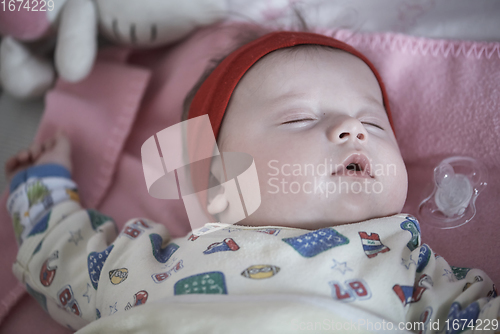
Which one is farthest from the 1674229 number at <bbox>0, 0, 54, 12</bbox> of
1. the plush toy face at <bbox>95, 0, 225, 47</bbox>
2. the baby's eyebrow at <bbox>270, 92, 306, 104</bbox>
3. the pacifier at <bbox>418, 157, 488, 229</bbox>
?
the pacifier at <bbox>418, 157, 488, 229</bbox>

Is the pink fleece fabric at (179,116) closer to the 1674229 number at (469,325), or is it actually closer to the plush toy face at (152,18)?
the plush toy face at (152,18)

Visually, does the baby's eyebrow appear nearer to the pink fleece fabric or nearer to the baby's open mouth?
the baby's open mouth

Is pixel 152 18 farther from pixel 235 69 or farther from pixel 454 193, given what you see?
pixel 454 193

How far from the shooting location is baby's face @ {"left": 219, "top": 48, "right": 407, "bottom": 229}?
0.80 m

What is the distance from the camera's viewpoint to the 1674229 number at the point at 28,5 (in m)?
1.10

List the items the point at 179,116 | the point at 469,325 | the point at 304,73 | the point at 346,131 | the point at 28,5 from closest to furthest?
1. the point at 469,325
2. the point at 346,131
3. the point at 304,73
4. the point at 28,5
5. the point at 179,116

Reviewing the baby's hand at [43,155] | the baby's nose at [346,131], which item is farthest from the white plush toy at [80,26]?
the baby's nose at [346,131]

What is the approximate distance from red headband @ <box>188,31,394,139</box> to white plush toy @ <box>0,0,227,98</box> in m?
0.31

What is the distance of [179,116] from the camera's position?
4.05 feet

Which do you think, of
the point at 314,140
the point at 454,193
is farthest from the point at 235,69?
the point at 454,193

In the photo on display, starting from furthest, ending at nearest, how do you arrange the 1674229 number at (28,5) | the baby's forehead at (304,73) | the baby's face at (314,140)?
1. the 1674229 number at (28,5)
2. the baby's forehead at (304,73)
3. the baby's face at (314,140)

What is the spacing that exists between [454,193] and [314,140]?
0.43 m

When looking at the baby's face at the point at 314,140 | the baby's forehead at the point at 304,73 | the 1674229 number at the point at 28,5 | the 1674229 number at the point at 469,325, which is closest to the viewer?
the 1674229 number at the point at 469,325

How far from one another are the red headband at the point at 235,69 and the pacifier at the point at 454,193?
236 mm
